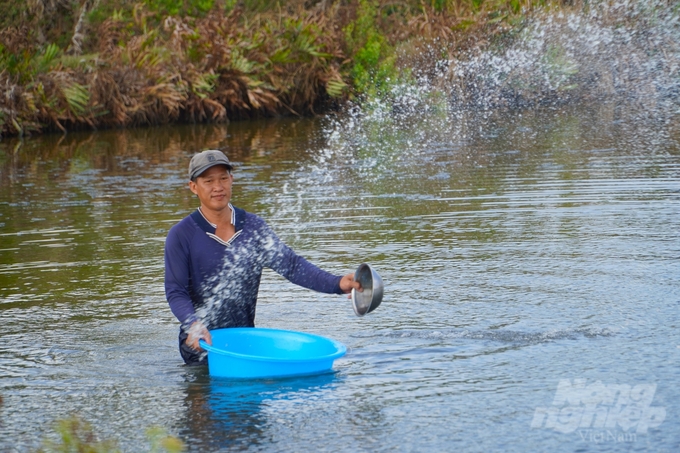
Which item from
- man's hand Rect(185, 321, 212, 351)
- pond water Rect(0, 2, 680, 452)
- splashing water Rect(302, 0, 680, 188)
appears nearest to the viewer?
pond water Rect(0, 2, 680, 452)

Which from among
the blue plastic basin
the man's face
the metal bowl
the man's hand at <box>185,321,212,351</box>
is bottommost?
the blue plastic basin

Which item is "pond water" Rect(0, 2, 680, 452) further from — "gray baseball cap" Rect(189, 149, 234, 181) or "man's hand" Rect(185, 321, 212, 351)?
"gray baseball cap" Rect(189, 149, 234, 181)

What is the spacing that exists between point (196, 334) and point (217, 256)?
1.51 ft

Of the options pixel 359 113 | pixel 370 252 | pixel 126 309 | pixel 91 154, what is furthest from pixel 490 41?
pixel 126 309

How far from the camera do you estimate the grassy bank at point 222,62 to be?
66.0ft

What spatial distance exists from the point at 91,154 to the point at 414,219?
327 inches

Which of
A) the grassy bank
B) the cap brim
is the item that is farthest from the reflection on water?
the grassy bank

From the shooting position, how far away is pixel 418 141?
15125 millimetres

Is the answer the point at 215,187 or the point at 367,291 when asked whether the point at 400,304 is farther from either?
the point at 215,187

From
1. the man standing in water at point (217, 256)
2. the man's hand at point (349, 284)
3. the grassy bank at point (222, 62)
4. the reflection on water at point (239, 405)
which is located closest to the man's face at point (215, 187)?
the man standing in water at point (217, 256)

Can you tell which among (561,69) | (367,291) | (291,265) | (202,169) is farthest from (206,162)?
(561,69)

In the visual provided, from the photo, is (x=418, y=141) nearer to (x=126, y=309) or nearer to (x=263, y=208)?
(x=263, y=208)

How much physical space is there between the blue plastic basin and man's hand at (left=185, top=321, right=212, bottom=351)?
1.3 inches

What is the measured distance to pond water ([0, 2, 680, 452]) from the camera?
14.9 ft
